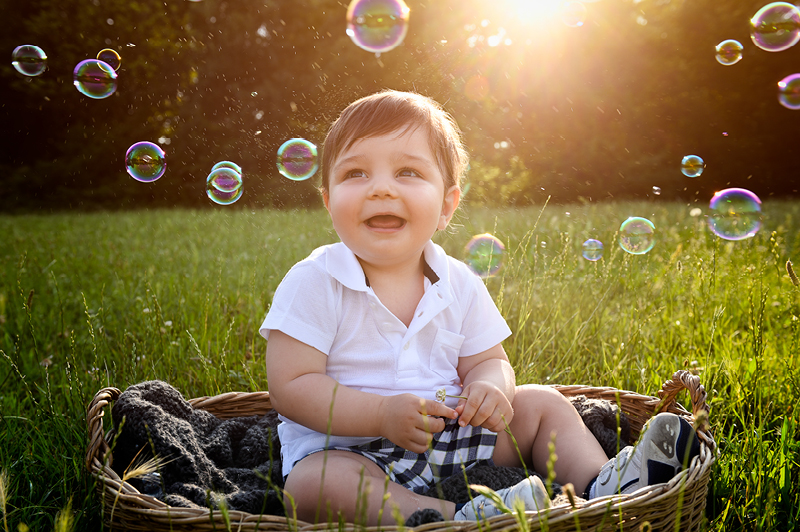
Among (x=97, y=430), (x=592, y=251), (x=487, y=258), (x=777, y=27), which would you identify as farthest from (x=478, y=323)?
(x=777, y=27)

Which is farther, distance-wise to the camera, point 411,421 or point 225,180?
point 225,180

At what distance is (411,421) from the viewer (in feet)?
4.56

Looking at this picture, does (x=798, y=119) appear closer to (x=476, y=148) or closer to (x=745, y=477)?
(x=476, y=148)

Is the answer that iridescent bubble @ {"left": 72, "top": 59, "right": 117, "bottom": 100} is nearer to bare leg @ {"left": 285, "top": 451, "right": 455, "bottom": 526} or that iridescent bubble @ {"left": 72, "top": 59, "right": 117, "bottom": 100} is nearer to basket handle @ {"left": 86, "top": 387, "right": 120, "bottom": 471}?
basket handle @ {"left": 86, "top": 387, "right": 120, "bottom": 471}

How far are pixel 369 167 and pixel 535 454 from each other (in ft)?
3.14

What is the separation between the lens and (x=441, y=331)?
1786 millimetres

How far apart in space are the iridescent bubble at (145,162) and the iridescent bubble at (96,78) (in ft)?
1.52

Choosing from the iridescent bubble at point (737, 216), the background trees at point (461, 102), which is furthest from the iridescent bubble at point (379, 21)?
the background trees at point (461, 102)

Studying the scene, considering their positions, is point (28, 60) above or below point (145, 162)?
above

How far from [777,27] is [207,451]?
4.12 meters

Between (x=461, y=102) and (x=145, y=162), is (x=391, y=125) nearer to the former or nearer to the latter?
(x=145, y=162)

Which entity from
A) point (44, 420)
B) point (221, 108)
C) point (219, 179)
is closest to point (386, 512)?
point (44, 420)

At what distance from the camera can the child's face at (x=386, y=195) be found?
1.62 meters

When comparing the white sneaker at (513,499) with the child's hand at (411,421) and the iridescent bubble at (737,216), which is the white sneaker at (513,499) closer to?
the child's hand at (411,421)
